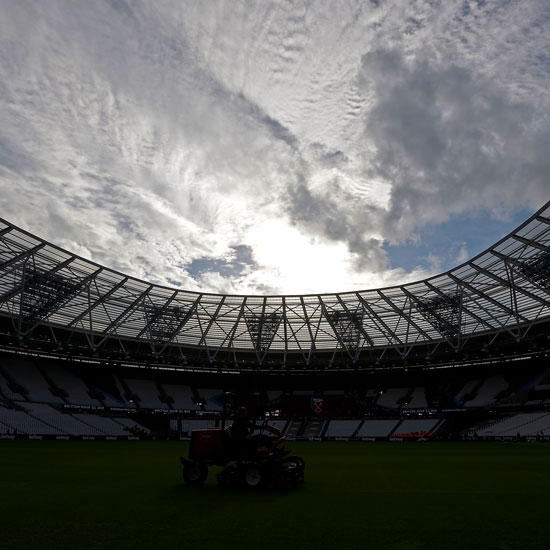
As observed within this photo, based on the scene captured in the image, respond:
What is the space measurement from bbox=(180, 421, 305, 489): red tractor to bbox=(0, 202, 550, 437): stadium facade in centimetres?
3417

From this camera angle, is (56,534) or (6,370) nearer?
(56,534)

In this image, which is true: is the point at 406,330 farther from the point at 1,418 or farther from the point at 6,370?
the point at 6,370

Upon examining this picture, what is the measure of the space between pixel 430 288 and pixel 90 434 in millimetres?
44634

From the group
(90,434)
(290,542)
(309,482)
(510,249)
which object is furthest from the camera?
(90,434)

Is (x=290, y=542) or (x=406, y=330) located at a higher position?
(x=406, y=330)

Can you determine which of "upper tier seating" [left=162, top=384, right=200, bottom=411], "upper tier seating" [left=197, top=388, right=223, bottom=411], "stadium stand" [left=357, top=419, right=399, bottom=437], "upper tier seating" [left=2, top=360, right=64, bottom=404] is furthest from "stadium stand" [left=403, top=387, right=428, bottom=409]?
"upper tier seating" [left=2, top=360, right=64, bottom=404]

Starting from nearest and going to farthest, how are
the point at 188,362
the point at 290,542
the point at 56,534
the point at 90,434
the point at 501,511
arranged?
the point at 290,542, the point at 56,534, the point at 501,511, the point at 90,434, the point at 188,362

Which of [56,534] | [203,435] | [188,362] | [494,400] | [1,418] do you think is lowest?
[56,534]

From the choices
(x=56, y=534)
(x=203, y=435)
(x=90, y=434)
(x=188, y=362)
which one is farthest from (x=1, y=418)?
(x=56, y=534)

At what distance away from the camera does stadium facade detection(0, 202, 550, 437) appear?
44.8 meters

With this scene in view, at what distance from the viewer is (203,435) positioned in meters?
11.4

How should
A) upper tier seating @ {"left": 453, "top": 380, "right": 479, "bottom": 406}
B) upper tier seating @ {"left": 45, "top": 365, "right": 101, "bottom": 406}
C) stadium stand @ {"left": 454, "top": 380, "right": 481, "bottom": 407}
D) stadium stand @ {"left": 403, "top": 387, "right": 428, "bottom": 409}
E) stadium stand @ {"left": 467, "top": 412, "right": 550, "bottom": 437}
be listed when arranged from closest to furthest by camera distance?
1. stadium stand @ {"left": 467, "top": 412, "right": 550, "bottom": 437}
2. upper tier seating @ {"left": 45, "top": 365, "right": 101, "bottom": 406}
3. stadium stand @ {"left": 454, "top": 380, "right": 481, "bottom": 407}
4. upper tier seating @ {"left": 453, "top": 380, "right": 479, "bottom": 406}
5. stadium stand @ {"left": 403, "top": 387, "right": 428, "bottom": 409}

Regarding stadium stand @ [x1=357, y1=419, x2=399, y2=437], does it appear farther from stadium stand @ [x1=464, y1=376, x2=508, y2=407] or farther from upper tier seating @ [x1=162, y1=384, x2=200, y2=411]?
upper tier seating @ [x1=162, y1=384, x2=200, y2=411]

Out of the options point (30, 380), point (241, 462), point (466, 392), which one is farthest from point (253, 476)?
point (466, 392)
